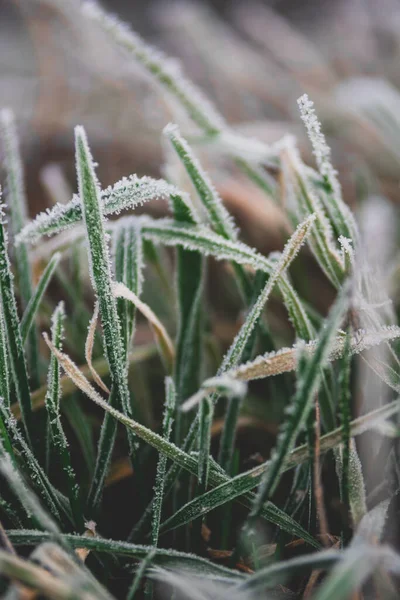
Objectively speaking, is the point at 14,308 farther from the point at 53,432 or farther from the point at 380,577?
the point at 380,577

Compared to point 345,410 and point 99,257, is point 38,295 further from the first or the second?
point 345,410

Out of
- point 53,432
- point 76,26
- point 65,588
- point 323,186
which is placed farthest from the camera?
point 76,26

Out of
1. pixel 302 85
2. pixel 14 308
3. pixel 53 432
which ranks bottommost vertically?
pixel 53 432

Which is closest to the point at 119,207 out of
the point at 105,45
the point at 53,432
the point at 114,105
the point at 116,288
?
the point at 116,288

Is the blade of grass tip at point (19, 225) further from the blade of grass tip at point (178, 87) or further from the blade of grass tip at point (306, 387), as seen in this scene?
the blade of grass tip at point (306, 387)

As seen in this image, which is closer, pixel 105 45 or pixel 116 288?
pixel 116 288

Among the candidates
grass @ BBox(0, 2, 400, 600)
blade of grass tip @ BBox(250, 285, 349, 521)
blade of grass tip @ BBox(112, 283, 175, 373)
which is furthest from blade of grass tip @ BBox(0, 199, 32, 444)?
blade of grass tip @ BBox(250, 285, 349, 521)

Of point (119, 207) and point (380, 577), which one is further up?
point (119, 207)

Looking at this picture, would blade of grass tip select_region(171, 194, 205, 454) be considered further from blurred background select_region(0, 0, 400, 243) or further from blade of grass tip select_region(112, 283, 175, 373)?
blurred background select_region(0, 0, 400, 243)
